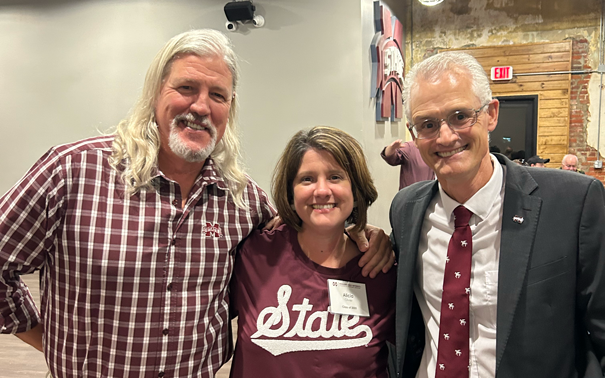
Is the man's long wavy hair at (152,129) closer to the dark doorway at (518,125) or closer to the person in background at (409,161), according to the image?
the person in background at (409,161)

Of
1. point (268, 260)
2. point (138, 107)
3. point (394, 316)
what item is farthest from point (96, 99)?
point (394, 316)

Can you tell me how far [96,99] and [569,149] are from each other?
7.01m

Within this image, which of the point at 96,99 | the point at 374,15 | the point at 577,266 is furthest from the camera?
the point at 96,99

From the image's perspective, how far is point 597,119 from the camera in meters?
6.76

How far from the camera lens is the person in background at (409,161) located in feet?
14.9

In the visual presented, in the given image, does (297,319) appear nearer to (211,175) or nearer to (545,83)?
(211,175)

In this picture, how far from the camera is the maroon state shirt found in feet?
5.01

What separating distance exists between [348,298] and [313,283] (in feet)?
0.47

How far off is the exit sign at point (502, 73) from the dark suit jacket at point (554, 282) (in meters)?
6.35

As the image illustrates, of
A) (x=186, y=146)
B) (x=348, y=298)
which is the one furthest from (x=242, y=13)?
(x=348, y=298)

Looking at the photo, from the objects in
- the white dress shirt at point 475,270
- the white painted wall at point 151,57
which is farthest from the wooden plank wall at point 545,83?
the white dress shirt at point 475,270

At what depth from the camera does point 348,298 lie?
1.60 metres

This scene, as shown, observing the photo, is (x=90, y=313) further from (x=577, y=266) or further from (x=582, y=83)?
(x=582, y=83)

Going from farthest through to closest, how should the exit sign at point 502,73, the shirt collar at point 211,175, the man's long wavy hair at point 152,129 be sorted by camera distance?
the exit sign at point 502,73 → the shirt collar at point 211,175 → the man's long wavy hair at point 152,129
